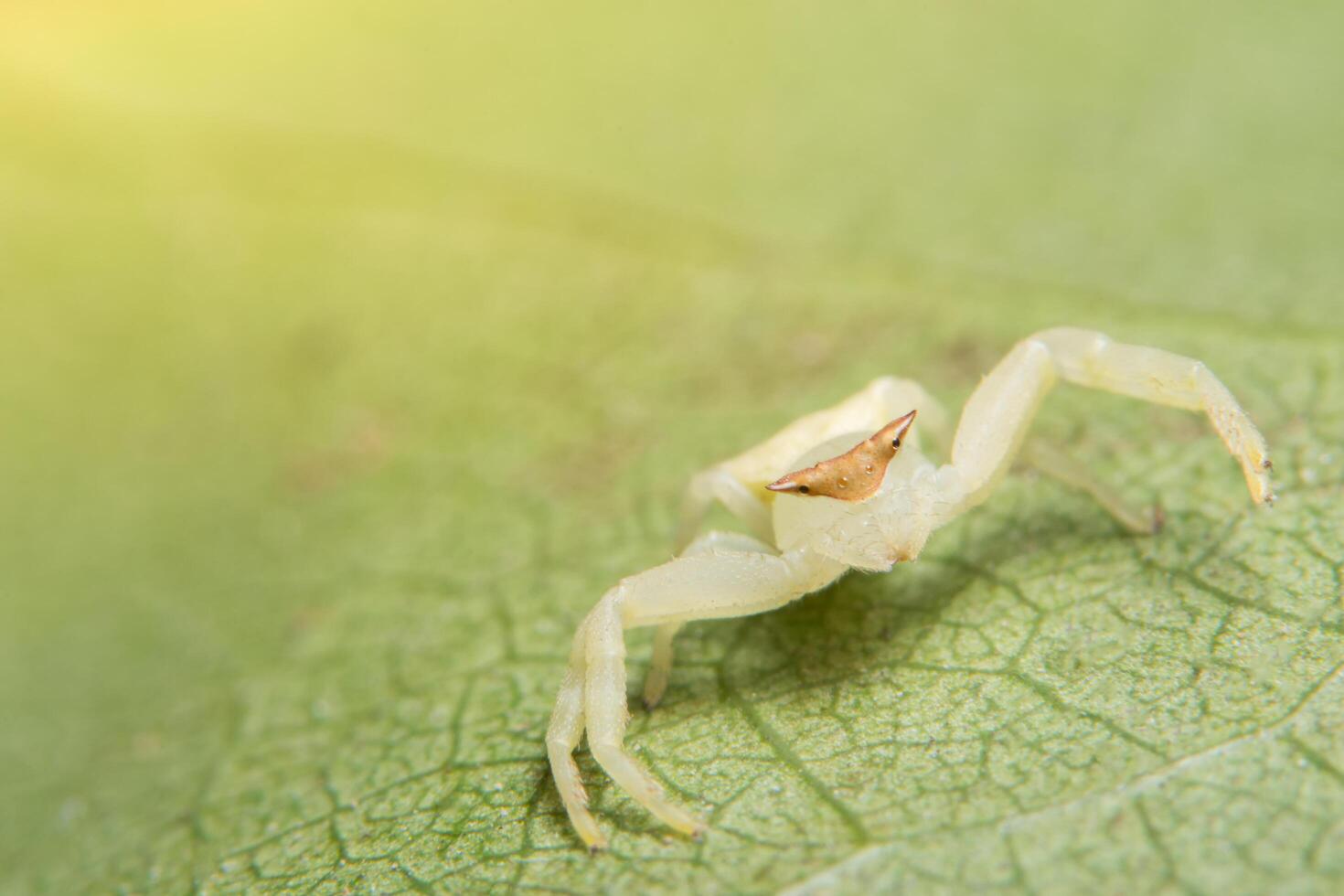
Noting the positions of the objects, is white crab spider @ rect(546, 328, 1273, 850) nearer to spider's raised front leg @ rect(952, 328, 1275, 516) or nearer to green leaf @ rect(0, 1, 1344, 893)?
spider's raised front leg @ rect(952, 328, 1275, 516)

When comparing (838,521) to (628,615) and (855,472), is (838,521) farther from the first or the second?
(628,615)

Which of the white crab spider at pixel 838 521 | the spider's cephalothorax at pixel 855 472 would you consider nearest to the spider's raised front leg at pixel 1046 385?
the white crab spider at pixel 838 521

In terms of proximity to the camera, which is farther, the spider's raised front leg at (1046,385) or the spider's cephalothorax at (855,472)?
the spider's raised front leg at (1046,385)

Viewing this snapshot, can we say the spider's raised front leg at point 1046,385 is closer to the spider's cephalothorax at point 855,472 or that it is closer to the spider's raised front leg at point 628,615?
the spider's cephalothorax at point 855,472

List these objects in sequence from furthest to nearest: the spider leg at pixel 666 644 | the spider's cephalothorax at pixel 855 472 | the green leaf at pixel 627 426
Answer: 1. the spider leg at pixel 666 644
2. the spider's cephalothorax at pixel 855 472
3. the green leaf at pixel 627 426

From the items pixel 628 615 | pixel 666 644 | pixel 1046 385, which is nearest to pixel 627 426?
pixel 666 644

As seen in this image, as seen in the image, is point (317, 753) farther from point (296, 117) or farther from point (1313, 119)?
point (1313, 119)
